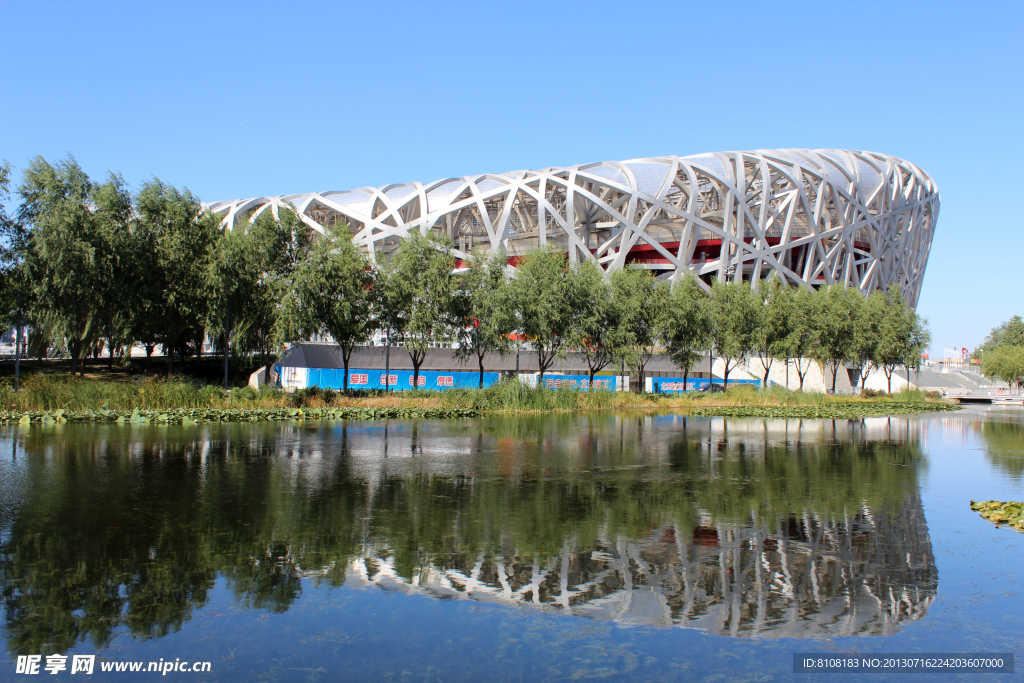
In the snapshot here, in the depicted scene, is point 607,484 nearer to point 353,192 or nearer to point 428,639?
point 428,639

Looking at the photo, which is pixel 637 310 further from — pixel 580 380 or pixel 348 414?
pixel 348 414

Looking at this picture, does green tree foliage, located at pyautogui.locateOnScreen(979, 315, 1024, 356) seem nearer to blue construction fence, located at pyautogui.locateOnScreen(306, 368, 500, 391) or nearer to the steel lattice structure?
the steel lattice structure

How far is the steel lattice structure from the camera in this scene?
5372cm

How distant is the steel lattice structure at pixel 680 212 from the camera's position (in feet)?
176

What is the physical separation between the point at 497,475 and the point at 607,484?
1647mm

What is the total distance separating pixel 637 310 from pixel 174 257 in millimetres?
19844

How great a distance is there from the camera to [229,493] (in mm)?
8727

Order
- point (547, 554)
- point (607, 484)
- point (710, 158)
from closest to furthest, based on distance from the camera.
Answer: point (547, 554) → point (607, 484) → point (710, 158)

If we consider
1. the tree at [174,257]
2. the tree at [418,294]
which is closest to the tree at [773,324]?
the tree at [418,294]

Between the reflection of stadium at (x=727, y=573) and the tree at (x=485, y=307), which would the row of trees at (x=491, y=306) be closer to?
the tree at (x=485, y=307)

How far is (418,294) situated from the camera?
30031mm

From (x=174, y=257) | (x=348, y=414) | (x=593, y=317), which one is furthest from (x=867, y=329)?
(x=174, y=257)

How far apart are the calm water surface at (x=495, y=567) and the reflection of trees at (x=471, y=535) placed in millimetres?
32

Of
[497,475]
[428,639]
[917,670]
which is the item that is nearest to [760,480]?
[497,475]
